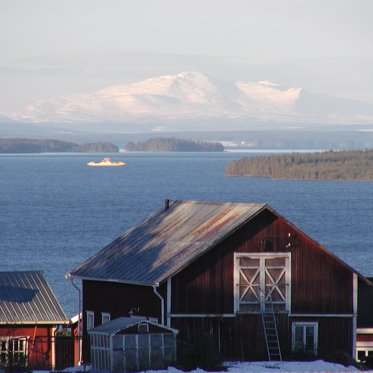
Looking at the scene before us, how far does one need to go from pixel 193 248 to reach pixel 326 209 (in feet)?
340

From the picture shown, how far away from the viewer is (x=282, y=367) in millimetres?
31297

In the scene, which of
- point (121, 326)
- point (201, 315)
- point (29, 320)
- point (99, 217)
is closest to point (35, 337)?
point (29, 320)

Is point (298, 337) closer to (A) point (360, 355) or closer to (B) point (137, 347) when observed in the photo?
(A) point (360, 355)

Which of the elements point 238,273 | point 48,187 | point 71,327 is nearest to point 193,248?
point 238,273

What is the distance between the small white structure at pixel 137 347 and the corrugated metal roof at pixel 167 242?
1.73 metres

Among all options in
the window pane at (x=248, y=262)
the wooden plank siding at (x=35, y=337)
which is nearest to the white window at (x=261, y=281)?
the window pane at (x=248, y=262)

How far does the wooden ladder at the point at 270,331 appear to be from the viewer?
33562mm

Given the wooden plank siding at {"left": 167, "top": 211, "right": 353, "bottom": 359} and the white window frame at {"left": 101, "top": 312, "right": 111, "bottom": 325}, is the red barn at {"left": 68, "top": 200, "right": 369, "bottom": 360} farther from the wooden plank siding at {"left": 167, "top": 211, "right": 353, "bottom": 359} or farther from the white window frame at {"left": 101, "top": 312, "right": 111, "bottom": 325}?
the white window frame at {"left": 101, "top": 312, "right": 111, "bottom": 325}

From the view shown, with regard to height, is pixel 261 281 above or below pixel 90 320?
above

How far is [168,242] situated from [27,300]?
4720mm

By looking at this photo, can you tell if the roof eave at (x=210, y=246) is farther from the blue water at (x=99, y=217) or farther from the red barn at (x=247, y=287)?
the blue water at (x=99, y=217)

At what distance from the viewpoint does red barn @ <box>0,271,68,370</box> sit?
119ft

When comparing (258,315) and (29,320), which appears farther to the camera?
(29,320)

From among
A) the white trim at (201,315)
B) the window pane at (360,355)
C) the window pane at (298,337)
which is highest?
the white trim at (201,315)
